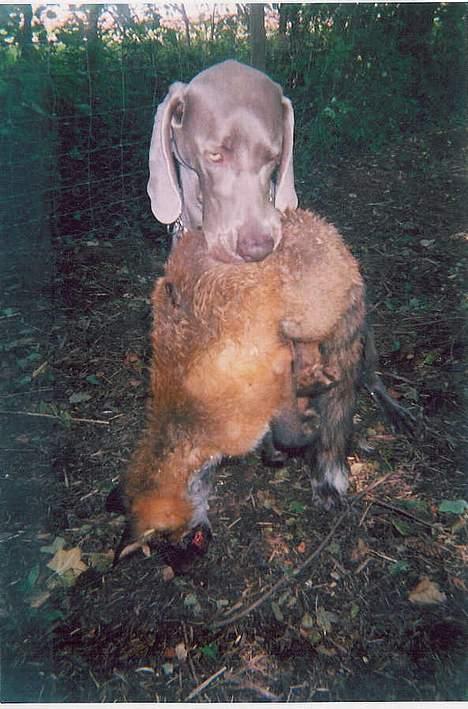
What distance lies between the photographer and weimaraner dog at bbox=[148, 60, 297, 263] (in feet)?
9.09

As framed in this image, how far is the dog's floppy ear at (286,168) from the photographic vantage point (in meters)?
3.04

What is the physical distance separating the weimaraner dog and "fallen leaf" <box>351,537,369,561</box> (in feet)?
4.31

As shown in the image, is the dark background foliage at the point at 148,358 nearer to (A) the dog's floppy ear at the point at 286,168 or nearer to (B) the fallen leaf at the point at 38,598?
(B) the fallen leaf at the point at 38,598

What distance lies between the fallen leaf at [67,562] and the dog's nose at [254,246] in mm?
1343

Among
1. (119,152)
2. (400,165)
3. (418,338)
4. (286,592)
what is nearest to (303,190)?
(400,165)

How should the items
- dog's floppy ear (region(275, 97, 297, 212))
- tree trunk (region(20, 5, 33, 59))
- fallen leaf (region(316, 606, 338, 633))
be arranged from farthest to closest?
tree trunk (region(20, 5, 33, 59))
dog's floppy ear (region(275, 97, 297, 212))
fallen leaf (region(316, 606, 338, 633))

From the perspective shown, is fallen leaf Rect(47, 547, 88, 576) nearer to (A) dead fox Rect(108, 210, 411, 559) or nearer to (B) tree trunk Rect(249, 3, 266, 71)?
(A) dead fox Rect(108, 210, 411, 559)

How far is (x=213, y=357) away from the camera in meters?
1.84

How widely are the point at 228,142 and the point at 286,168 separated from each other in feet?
1.29

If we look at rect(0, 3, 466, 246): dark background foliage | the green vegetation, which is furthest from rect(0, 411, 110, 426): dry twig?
the green vegetation

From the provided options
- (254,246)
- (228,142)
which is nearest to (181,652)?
(254,246)

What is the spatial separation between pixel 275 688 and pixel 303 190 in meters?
4.90

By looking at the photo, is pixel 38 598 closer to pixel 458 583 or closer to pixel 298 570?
pixel 298 570

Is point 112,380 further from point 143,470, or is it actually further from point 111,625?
point 143,470
